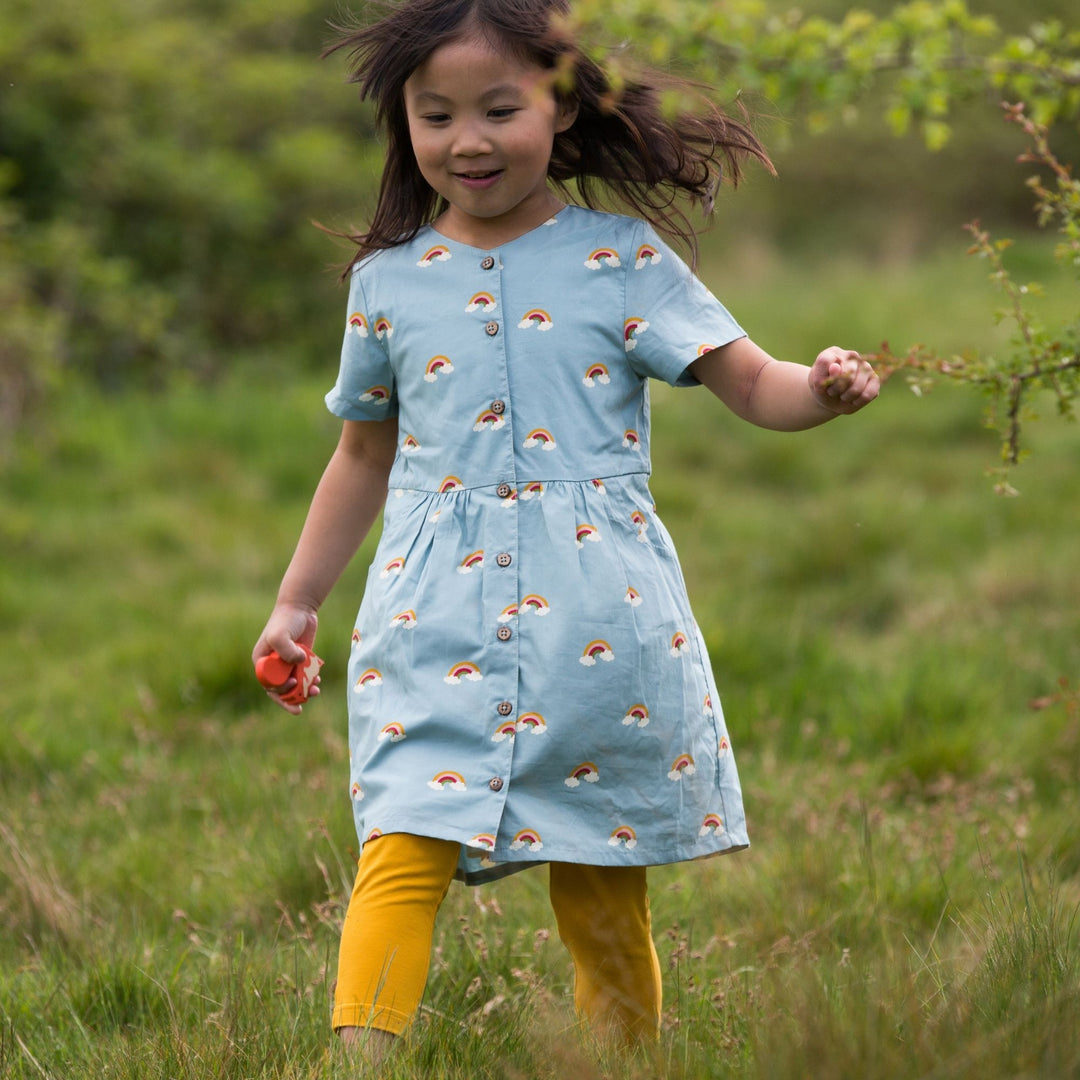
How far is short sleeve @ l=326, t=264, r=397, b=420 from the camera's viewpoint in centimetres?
264

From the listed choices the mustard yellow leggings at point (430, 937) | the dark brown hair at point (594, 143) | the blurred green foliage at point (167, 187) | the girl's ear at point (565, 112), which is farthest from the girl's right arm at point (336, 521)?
the blurred green foliage at point (167, 187)

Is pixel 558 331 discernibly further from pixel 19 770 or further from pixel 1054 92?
pixel 19 770

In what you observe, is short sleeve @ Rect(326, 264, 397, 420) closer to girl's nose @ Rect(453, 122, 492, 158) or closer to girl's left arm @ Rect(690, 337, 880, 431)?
girl's nose @ Rect(453, 122, 492, 158)

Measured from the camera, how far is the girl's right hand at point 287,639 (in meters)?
2.64

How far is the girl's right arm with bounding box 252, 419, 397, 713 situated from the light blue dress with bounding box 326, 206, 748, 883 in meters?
0.17

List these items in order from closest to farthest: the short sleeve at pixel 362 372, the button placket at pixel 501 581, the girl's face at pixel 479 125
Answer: the button placket at pixel 501 581 → the girl's face at pixel 479 125 → the short sleeve at pixel 362 372

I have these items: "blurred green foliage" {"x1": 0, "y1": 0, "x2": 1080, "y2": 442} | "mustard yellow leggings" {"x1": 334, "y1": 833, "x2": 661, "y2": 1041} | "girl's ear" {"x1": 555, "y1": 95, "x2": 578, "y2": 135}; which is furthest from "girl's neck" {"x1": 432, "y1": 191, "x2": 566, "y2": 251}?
"blurred green foliage" {"x1": 0, "y1": 0, "x2": 1080, "y2": 442}

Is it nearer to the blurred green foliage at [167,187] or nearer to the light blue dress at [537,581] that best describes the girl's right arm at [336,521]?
the light blue dress at [537,581]

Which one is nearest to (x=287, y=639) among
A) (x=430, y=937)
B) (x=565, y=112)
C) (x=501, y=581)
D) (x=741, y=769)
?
(x=501, y=581)

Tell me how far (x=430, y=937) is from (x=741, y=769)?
1.91 meters

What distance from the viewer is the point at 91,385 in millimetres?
8656

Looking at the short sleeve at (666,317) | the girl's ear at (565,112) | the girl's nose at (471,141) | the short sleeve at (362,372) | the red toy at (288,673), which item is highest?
the girl's ear at (565,112)

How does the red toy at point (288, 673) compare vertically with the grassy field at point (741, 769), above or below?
above

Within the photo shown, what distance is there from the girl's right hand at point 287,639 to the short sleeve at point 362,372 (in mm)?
361
